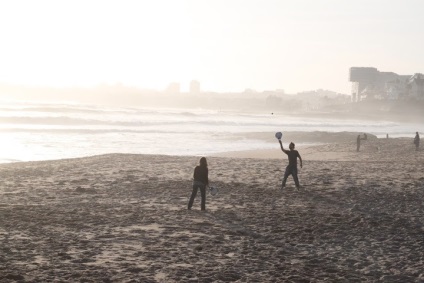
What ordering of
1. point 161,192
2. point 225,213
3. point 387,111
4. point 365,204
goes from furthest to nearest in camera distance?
1. point 387,111
2. point 161,192
3. point 365,204
4. point 225,213

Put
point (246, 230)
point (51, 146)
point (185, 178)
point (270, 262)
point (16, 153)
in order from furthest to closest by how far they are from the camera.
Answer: point (51, 146) < point (16, 153) < point (185, 178) < point (246, 230) < point (270, 262)

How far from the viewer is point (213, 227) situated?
40.6 ft

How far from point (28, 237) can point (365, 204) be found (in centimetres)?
924

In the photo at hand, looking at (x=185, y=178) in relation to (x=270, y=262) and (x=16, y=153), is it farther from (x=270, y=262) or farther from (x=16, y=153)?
(x=16, y=153)

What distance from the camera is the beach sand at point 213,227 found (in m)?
9.17

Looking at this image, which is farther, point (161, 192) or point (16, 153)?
point (16, 153)

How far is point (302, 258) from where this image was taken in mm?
10047

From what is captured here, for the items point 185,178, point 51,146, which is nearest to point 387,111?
point 51,146

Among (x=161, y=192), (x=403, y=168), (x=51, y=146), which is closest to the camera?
(x=161, y=192)

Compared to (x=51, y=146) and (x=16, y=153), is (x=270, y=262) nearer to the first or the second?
(x=16, y=153)

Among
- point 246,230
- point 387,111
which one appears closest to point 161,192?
point 246,230

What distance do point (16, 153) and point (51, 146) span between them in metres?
6.77

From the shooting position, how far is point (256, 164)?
84.0 ft

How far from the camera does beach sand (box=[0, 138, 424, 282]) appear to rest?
9172 millimetres
